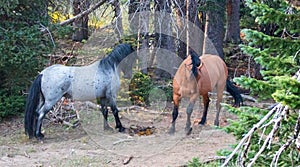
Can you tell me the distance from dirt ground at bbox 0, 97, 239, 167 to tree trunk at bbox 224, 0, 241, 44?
4.08 meters

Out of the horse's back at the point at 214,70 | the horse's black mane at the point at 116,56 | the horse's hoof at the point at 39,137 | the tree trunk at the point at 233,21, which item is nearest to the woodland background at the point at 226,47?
the tree trunk at the point at 233,21

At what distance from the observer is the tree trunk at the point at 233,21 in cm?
1115

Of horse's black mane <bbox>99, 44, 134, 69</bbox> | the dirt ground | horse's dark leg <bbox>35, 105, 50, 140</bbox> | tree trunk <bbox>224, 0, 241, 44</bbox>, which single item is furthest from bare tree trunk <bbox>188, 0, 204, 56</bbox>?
horse's dark leg <bbox>35, 105, 50, 140</bbox>

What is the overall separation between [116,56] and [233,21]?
595 cm

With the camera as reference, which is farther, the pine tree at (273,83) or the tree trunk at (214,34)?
the tree trunk at (214,34)

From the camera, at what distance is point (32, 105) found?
657 centimetres

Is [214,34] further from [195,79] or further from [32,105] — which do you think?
[32,105]

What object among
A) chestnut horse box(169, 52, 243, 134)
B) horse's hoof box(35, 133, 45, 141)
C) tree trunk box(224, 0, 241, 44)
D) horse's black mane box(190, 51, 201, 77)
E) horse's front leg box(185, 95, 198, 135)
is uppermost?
tree trunk box(224, 0, 241, 44)

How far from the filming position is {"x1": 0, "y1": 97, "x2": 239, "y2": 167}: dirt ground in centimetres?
550

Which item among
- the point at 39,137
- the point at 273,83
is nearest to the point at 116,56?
the point at 39,137

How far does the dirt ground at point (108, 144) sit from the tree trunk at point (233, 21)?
408cm

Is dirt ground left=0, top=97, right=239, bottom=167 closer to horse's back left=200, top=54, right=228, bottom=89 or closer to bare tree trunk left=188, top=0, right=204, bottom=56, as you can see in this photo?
horse's back left=200, top=54, right=228, bottom=89

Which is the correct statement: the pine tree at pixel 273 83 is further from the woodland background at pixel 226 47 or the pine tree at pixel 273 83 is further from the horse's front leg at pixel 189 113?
the horse's front leg at pixel 189 113

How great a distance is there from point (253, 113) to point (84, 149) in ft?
14.8
